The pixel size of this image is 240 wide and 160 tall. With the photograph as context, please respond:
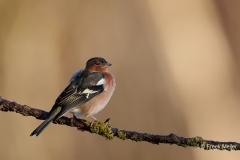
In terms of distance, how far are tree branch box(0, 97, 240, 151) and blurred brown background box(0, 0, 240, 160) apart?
4425mm

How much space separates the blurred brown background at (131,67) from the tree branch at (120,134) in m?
4.43

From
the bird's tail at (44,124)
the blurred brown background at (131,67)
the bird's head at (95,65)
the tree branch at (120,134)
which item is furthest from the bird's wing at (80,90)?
the blurred brown background at (131,67)

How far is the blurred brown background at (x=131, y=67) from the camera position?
8102 millimetres

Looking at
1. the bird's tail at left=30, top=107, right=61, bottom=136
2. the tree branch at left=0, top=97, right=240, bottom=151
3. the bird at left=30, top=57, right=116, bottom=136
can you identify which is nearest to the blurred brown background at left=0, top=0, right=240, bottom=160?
the bird at left=30, top=57, right=116, bottom=136

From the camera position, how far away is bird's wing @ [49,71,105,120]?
4215mm

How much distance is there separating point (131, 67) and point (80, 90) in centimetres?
390

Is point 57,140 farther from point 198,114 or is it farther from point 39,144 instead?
point 198,114

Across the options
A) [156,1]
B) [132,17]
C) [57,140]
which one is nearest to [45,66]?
[57,140]

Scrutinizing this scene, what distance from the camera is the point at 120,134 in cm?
297

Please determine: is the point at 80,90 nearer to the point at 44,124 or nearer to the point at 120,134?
the point at 44,124

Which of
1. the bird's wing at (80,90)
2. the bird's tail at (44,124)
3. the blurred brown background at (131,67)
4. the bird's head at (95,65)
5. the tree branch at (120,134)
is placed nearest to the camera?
the tree branch at (120,134)

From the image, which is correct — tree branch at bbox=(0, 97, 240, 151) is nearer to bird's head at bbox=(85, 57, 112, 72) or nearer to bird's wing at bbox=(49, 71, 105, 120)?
bird's wing at bbox=(49, 71, 105, 120)

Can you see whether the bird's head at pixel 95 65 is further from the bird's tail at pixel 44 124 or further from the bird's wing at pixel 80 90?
the bird's tail at pixel 44 124

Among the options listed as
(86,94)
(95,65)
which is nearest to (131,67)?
(95,65)
